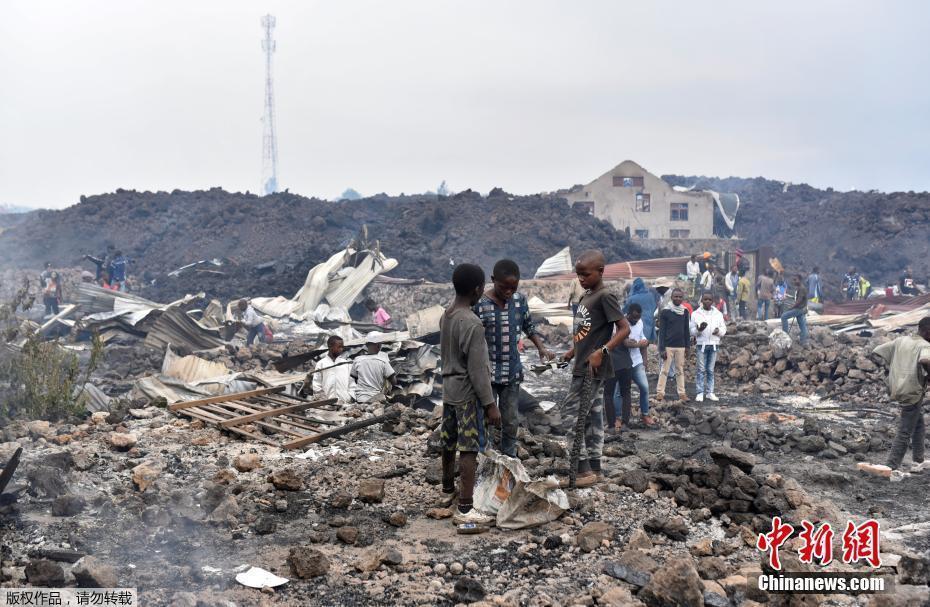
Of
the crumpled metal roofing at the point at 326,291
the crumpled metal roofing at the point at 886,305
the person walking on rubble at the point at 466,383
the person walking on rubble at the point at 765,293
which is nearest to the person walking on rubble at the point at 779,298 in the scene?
the person walking on rubble at the point at 765,293

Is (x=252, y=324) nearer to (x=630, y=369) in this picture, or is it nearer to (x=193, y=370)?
(x=193, y=370)

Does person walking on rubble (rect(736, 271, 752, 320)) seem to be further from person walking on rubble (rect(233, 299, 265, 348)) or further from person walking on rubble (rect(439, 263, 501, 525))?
person walking on rubble (rect(439, 263, 501, 525))

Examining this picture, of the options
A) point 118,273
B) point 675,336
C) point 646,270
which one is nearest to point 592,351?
point 675,336

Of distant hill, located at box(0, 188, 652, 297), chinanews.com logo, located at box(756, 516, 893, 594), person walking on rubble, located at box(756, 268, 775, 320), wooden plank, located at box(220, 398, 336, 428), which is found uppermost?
distant hill, located at box(0, 188, 652, 297)

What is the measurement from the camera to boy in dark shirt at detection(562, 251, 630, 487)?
5523mm

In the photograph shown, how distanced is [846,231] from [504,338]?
35092 mm

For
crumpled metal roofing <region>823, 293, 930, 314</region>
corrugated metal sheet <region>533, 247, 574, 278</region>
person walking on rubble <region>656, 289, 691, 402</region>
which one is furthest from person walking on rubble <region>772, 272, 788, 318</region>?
person walking on rubble <region>656, 289, 691, 402</region>

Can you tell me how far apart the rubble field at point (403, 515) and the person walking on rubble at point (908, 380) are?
33cm

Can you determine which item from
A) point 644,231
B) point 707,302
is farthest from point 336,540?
point 644,231

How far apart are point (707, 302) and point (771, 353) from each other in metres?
3.25

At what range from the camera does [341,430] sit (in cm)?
722

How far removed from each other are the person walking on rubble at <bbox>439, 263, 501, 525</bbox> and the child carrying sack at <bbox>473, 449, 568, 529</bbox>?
0.26 feet

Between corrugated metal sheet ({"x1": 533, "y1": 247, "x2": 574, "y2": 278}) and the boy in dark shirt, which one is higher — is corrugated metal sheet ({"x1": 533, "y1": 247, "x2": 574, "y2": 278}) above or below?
above

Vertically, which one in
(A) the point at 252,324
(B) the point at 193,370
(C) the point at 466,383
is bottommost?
(B) the point at 193,370
